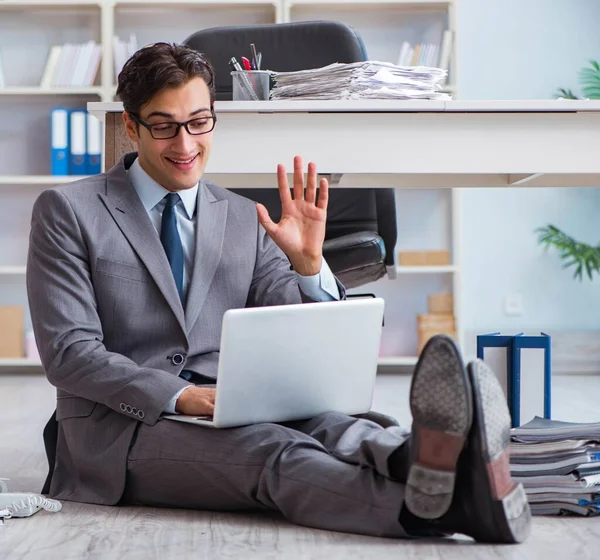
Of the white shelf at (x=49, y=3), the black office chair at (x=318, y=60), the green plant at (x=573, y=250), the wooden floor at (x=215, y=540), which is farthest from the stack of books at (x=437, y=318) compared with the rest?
the wooden floor at (x=215, y=540)

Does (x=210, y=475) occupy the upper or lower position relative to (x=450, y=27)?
lower

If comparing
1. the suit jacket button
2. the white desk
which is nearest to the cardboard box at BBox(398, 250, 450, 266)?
the white desk

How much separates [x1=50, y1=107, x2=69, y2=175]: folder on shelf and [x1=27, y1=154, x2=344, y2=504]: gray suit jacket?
255 centimetres

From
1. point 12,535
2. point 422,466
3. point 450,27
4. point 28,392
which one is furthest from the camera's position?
point 450,27

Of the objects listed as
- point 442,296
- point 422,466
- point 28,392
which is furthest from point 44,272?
point 442,296

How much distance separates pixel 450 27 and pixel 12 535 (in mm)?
3403

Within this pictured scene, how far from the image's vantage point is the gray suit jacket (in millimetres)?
1645

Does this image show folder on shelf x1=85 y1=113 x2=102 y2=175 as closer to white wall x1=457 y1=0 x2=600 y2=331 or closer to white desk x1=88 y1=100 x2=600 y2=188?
white wall x1=457 y1=0 x2=600 y2=331

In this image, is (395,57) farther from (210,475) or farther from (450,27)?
(210,475)

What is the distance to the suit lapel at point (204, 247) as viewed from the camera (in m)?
1.76

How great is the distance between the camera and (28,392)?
149 inches

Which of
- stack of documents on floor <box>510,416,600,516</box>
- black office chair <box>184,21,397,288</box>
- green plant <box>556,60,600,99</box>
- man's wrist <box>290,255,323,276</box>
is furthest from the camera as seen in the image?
green plant <box>556,60,600,99</box>

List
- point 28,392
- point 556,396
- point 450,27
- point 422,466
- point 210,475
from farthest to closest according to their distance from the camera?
point 450,27, point 28,392, point 556,396, point 210,475, point 422,466

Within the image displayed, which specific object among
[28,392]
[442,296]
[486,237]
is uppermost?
[486,237]
